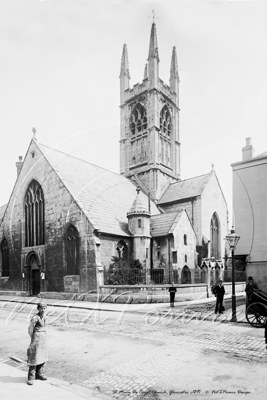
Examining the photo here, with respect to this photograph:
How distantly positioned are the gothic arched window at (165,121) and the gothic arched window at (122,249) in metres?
21.7

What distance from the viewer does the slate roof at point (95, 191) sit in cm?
2842

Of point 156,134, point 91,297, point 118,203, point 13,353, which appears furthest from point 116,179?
point 13,353

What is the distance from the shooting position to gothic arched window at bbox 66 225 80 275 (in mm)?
26922

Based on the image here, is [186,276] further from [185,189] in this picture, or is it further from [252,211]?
[185,189]

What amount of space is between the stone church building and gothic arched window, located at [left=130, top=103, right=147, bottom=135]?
2.49m

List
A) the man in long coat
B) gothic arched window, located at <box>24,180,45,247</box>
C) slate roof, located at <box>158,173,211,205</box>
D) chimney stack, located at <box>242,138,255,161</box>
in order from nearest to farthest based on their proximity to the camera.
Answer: the man in long coat → chimney stack, located at <box>242,138,255,161</box> → gothic arched window, located at <box>24,180,45,247</box> → slate roof, located at <box>158,173,211,205</box>

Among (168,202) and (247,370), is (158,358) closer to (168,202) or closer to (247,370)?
(247,370)

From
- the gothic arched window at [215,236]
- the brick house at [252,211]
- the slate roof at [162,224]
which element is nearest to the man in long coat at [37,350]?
the brick house at [252,211]

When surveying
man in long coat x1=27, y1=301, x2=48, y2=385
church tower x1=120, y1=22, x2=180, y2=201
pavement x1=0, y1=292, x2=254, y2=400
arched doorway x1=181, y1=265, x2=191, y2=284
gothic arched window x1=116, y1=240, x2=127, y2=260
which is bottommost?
arched doorway x1=181, y1=265, x2=191, y2=284

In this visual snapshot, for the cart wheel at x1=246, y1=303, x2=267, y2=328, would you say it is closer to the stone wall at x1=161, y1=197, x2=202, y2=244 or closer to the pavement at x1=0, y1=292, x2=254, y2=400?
the pavement at x1=0, y1=292, x2=254, y2=400

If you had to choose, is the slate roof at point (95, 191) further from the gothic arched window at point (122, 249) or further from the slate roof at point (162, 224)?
the slate roof at point (162, 224)

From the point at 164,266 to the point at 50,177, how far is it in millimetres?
12197

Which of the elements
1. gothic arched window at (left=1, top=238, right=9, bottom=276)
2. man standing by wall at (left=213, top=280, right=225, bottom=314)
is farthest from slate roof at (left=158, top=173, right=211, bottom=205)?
man standing by wall at (left=213, top=280, right=225, bottom=314)

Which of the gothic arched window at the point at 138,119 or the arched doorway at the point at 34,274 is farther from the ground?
the gothic arched window at the point at 138,119
